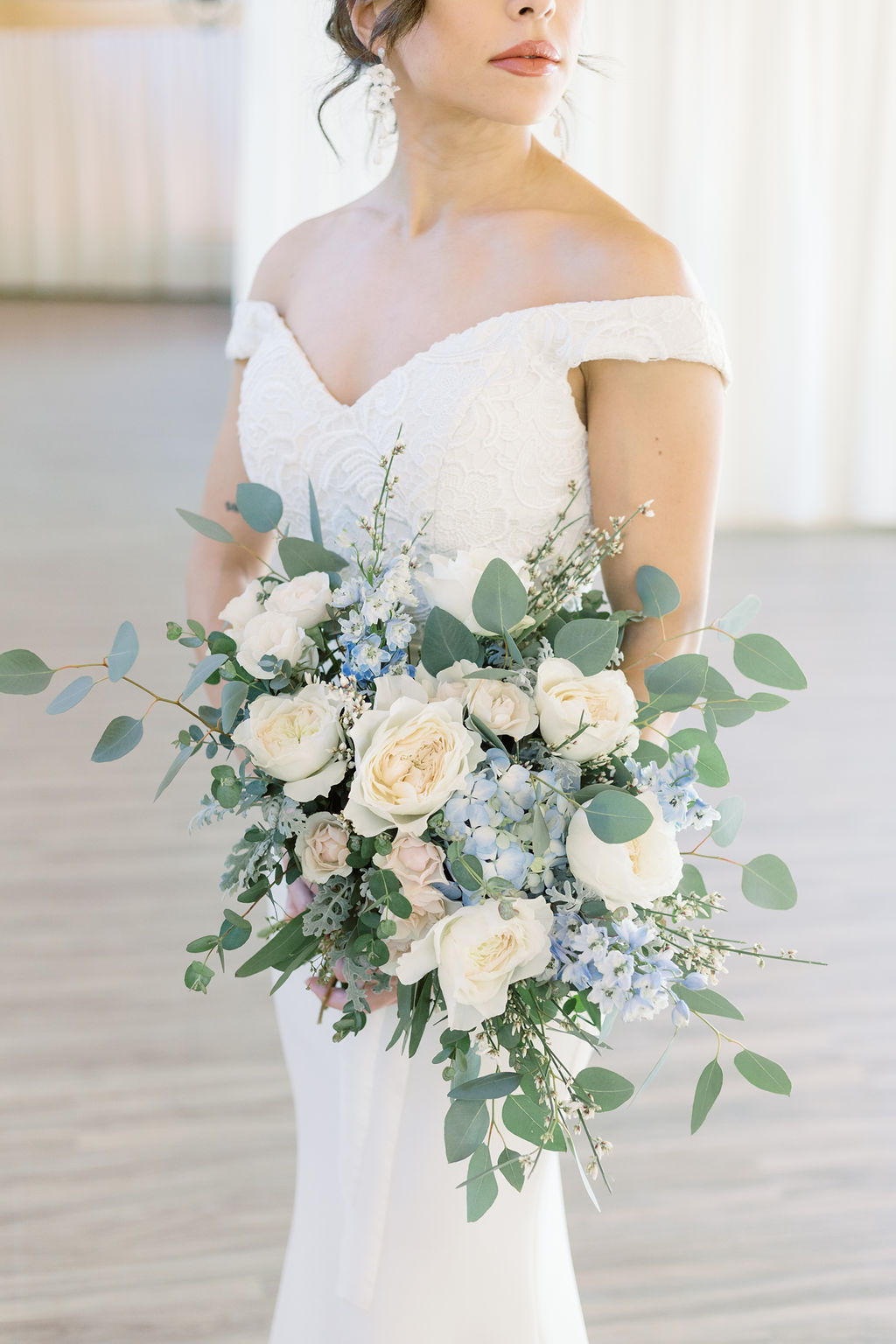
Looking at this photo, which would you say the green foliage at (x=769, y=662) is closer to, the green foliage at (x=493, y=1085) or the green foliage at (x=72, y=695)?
the green foliage at (x=493, y=1085)

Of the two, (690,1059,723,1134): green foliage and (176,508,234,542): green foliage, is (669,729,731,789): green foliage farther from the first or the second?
(176,508,234,542): green foliage

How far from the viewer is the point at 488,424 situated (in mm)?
1361

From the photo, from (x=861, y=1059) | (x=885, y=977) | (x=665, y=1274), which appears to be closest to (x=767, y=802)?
(x=885, y=977)

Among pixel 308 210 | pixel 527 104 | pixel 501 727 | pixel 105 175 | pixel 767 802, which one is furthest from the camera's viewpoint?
pixel 105 175

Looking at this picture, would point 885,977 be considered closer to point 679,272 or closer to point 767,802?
point 767,802

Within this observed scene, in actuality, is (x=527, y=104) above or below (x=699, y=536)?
above

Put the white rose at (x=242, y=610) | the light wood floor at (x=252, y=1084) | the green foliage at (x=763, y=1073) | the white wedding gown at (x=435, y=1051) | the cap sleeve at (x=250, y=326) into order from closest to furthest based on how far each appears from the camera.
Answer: the green foliage at (x=763, y=1073)
the white rose at (x=242, y=610)
the white wedding gown at (x=435, y=1051)
the cap sleeve at (x=250, y=326)
the light wood floor at (x=252, y=1084)

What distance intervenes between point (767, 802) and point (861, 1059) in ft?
3.22

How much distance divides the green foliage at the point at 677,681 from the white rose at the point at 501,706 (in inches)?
4.4

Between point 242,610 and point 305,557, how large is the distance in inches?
3.0

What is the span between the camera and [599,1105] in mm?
1105

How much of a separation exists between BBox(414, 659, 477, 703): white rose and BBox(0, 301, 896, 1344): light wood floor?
127 cm

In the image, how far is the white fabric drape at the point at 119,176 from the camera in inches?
425

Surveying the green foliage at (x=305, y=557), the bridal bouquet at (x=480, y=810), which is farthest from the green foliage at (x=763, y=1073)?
the green foliage at (x=305, y=557)
